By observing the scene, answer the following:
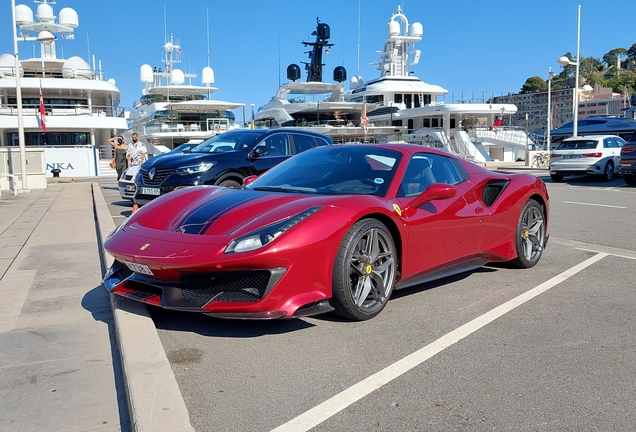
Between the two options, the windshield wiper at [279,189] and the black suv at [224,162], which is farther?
the black suv at [224,162]

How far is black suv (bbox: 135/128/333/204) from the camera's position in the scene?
9.38 m

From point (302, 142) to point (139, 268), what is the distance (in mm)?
7011

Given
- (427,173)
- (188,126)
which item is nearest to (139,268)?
(427,173)

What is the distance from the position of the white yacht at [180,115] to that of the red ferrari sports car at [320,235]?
40020mm

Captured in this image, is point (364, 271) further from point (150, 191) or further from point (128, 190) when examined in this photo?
point (128, 190)

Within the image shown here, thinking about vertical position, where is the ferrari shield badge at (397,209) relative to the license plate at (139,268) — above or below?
above

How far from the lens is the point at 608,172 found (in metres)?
19.3

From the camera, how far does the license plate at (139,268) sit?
380 cm

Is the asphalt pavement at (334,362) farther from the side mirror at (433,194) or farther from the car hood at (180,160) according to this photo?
the car hood at (180,160)

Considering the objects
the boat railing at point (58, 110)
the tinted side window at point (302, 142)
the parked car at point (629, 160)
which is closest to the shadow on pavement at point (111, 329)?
the tinted side window at point (302, 142)

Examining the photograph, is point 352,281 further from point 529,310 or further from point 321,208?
point 529,310

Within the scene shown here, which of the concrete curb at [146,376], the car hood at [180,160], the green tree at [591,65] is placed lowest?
the concrete curb at [146,376]

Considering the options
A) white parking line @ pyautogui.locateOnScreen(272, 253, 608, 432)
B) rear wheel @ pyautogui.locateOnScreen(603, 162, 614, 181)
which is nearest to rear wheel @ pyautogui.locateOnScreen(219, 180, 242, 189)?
white parking line @ pyautogui.locateOnScreen(272, 253, 608, 432)

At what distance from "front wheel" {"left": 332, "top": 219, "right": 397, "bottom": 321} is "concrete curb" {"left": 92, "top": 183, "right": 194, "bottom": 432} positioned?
121 centimetres
